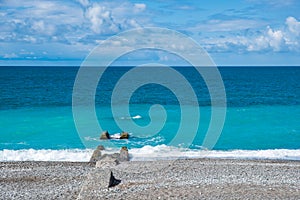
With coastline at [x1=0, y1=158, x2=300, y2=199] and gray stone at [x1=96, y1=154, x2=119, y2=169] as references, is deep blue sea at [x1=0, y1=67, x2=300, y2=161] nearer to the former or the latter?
gray stone at [x1=96, y1=154, x2=119, y2=169]

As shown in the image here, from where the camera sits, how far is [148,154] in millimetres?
23094

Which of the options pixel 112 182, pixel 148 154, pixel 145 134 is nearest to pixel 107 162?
pixel 112 182

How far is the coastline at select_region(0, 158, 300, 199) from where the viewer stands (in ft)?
39.9

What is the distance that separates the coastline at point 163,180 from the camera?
1217 centimetres

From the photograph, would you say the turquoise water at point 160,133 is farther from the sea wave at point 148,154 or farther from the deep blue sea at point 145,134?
the sea wave at point 148,154

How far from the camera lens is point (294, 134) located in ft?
104

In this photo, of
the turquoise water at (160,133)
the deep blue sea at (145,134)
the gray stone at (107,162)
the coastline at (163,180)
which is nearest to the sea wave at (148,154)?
the deep blue sea at (145,134)

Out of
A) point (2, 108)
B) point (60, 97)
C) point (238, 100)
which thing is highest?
point (60, 97)

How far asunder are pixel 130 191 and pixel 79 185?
2.43 meters

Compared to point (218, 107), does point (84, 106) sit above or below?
above

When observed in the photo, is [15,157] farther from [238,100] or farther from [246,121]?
[238,100]

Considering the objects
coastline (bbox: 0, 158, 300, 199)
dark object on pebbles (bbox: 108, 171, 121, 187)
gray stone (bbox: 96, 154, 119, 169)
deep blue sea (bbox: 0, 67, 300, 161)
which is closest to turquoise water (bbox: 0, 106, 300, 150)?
deep blue sea (bbox: 0, 67, 300, 161)

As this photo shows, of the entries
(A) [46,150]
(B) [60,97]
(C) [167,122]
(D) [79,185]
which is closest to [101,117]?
(C) [167,122]

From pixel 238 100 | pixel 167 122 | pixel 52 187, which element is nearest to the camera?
pixel 52 187
